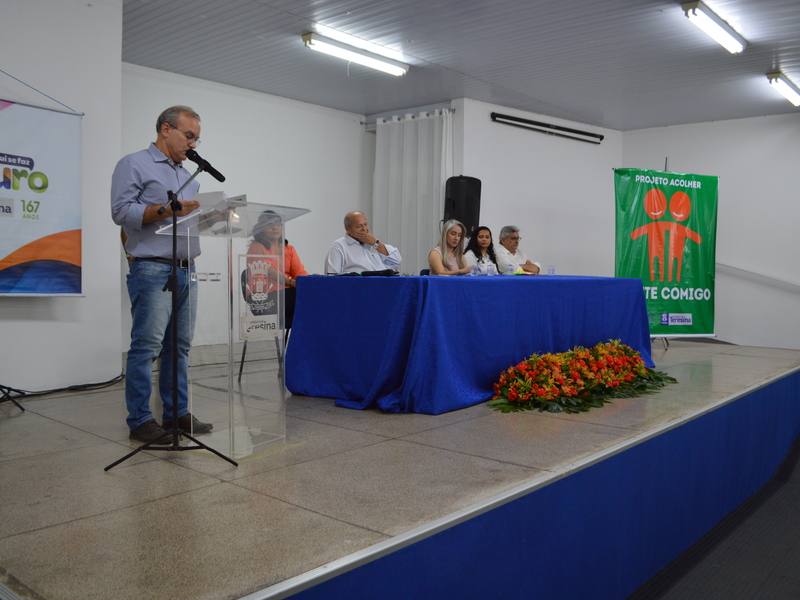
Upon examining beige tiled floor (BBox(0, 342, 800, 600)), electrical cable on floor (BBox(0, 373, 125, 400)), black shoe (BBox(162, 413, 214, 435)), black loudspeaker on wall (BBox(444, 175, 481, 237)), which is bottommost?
electrical cable on floor (BBox(0, 373, 125, 400))

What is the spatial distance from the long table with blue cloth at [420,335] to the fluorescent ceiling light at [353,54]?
2466 mm

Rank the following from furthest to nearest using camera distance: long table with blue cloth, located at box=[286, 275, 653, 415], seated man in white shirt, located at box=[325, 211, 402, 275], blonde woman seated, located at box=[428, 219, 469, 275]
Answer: blonde woman seated, located at box=[428, 219, 469, 275] < seated man in white shirt, located at box=[325, 211, 402, 275] < long table with blue cloth, located at box=[286, 275, 653, 415]

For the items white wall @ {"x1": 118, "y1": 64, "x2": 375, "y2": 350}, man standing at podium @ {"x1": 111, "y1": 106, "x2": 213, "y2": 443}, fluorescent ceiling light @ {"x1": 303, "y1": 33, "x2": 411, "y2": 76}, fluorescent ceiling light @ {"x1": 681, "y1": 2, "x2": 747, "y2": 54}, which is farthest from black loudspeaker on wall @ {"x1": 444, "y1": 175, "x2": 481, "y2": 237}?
man standing at podium @ {"x1": 111, "y1": 106, "x2": 213, "y2": 443}

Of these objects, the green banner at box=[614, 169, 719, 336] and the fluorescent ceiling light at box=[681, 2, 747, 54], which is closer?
the fluorescent ceiling light at box=[681, 2, 747, 54]

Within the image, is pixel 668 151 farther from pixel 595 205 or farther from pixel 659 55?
pixel 659 55

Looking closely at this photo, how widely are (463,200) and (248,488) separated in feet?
16.8

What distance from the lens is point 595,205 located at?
28.0ft

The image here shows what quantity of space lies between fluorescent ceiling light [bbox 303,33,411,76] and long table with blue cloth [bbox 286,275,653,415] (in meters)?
2.47

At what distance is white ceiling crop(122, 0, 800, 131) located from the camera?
471 centimetres

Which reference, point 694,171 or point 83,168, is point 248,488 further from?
point 694,171

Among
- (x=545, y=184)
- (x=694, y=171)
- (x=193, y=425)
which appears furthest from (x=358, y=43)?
(x=694, y=171)

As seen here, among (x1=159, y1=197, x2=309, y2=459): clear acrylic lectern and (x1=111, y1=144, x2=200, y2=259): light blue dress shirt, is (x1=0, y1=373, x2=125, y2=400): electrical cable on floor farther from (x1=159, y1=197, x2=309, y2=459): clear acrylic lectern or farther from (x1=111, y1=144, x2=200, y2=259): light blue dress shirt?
(x1=159, y1=197, x2=309, y2=459): clear acrylic lectern

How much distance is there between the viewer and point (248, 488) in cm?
203

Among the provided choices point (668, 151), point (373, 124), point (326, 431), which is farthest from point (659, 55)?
point (326, 431)
